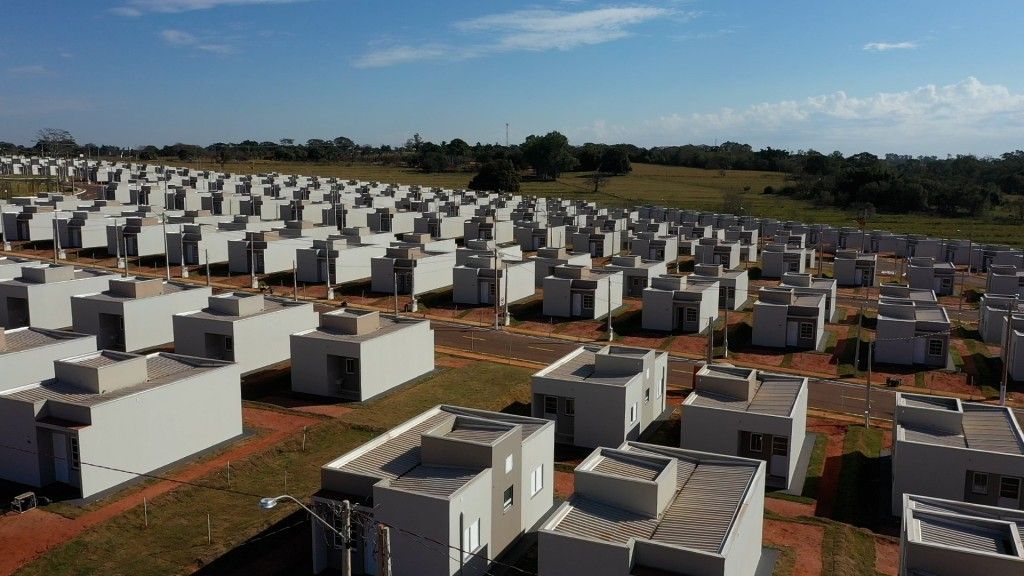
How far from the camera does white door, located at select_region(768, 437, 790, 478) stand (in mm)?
32250

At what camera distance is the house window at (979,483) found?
2922 cm

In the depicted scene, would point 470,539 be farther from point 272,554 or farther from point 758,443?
point 758,443

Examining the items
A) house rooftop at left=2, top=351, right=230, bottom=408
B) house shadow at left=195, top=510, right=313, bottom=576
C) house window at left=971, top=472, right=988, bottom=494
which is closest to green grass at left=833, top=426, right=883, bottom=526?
house window at left=971, top=472, right=988, bottom=494

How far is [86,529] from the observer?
26.8 m

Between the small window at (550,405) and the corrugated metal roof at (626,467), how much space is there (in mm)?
10911

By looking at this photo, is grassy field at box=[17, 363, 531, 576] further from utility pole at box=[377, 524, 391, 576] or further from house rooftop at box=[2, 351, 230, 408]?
utility pole at box=[377, 524, 391, 576]

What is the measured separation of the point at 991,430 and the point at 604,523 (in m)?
18.9

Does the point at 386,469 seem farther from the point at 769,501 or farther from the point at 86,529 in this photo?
the point at 769,501

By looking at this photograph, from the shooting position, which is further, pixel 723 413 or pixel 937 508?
pixel 723 413

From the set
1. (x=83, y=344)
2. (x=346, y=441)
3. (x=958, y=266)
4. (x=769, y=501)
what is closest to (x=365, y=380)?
(x=346, y=441)

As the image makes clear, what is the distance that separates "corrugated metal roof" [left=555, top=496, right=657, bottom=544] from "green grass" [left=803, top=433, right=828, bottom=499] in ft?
39.9

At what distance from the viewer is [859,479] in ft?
109

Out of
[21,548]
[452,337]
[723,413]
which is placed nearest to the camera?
[21,548]

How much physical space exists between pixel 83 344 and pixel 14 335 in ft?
12.2
